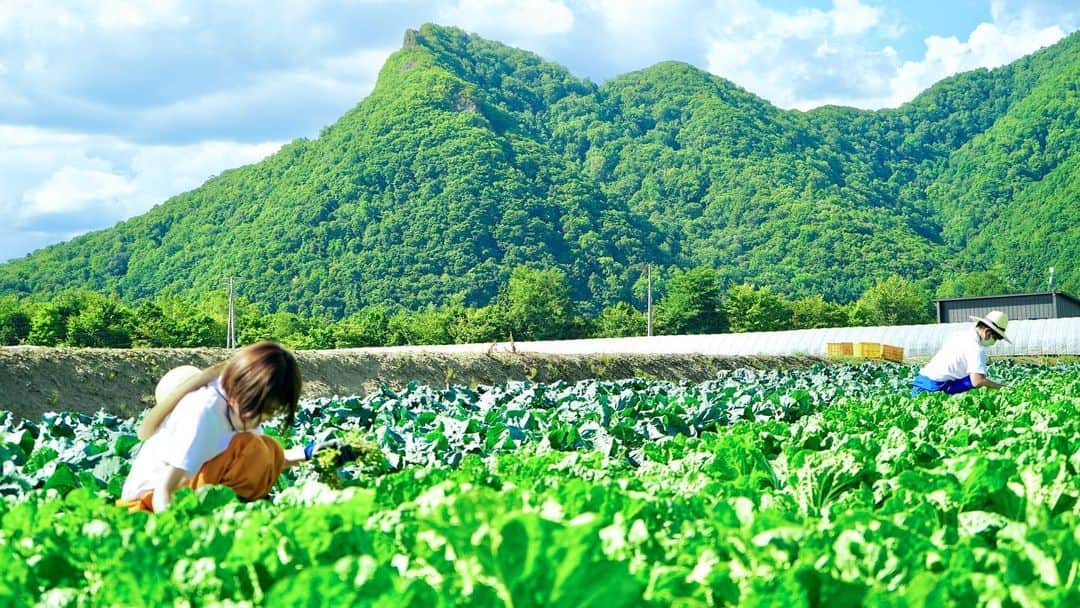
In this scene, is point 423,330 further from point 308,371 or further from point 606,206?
point 308,371

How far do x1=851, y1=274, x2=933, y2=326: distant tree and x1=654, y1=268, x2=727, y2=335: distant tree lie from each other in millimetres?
10691

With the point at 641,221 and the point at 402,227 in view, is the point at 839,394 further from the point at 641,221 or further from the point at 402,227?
the point at 641,221

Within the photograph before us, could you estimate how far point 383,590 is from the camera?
5.39ft

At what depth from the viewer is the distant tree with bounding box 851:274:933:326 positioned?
77.5 metres

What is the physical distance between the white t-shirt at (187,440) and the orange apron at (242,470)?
0.18 feet

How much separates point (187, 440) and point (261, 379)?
41cm

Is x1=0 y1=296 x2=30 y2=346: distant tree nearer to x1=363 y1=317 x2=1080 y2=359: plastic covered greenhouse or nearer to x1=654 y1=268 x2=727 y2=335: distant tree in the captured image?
x1=363 y1=317 x2=1080 y2=359: plastic covered greenhouse

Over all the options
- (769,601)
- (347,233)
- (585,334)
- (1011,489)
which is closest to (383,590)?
(769,601)

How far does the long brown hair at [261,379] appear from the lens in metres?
4.48

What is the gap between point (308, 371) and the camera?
14641mm

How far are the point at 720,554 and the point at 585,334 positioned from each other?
72.5 metres

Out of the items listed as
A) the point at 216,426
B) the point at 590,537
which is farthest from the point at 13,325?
the point at 590,537

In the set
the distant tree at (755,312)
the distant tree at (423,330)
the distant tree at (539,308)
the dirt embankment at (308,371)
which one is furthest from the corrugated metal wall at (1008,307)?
the distant tree at (423,330)

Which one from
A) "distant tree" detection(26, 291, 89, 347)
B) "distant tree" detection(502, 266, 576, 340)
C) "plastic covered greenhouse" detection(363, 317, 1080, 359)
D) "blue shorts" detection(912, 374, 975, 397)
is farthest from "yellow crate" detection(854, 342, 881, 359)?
"distant tree" detection(26, 291, 89, 347)
